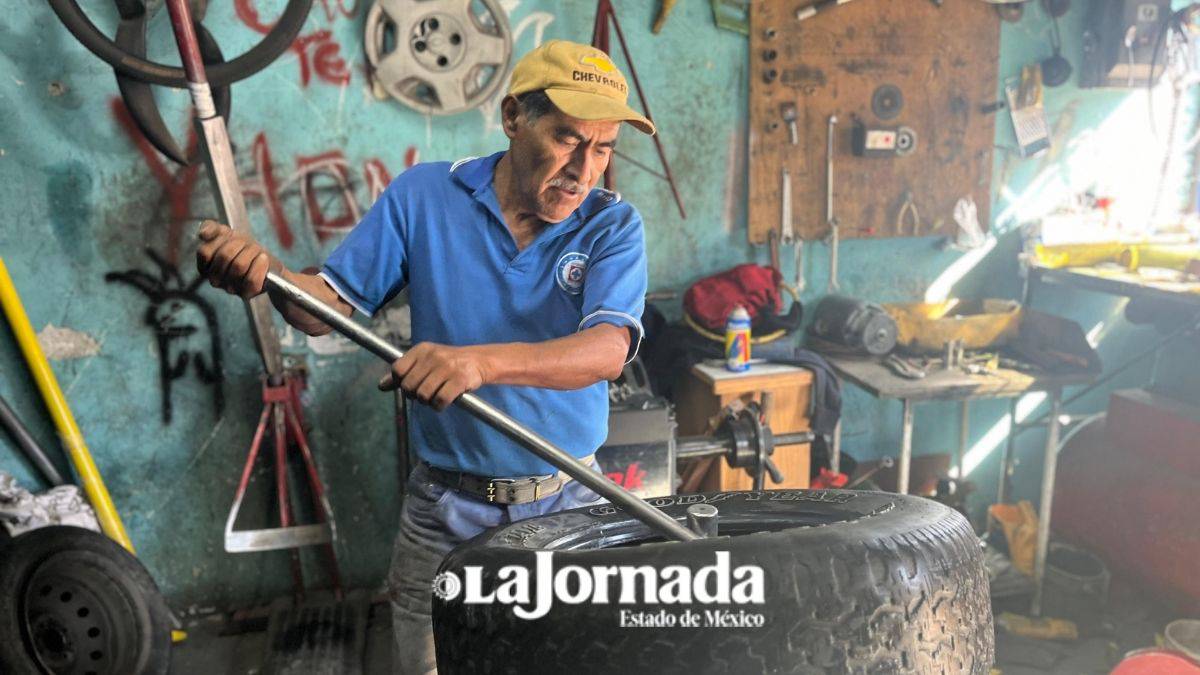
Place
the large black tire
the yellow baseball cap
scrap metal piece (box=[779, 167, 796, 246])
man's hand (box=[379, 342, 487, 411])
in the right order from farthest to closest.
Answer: scrap metal piece (box=[779, 167, 796, 246]) < the yellow baseball cap < man's hand (box=[379, 342, 487, 411]) < the large black tire

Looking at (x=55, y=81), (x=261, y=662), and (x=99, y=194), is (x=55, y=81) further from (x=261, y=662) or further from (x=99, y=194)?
(x=261, y=662)

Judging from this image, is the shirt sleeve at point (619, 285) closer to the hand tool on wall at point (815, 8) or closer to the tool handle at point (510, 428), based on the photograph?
the tool handle at point (510, 428)

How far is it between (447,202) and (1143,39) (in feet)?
10.9

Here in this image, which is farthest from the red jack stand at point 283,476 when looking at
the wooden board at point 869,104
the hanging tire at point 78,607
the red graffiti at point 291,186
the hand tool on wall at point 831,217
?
the hand tool on wall at point 831,217

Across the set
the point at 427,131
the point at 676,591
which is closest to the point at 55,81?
the point at 427,131

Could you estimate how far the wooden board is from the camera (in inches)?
120

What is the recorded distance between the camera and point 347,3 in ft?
8.61

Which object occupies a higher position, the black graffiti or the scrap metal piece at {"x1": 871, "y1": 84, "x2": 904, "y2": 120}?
the scrap metal piece at {"x1": 871, "y1": 84, "x2": 904, "y2": 120}

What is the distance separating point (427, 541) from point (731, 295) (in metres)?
1.75

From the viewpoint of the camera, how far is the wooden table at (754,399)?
9.19 ft

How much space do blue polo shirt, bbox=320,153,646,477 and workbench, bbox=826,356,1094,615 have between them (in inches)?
61.1

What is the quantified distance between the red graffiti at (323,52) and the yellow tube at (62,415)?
1.14 metres

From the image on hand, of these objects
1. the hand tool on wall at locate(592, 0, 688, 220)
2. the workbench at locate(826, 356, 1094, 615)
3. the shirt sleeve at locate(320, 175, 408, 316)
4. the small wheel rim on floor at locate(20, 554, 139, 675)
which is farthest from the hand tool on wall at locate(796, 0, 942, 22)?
the small wheel rim on floor at locate(20, 554, 139, 675)

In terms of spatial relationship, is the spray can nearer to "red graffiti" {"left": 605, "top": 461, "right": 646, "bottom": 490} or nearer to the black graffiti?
"red graffiti" {"left": 605, "top": 461, "right": 646, "bottom": 490}
